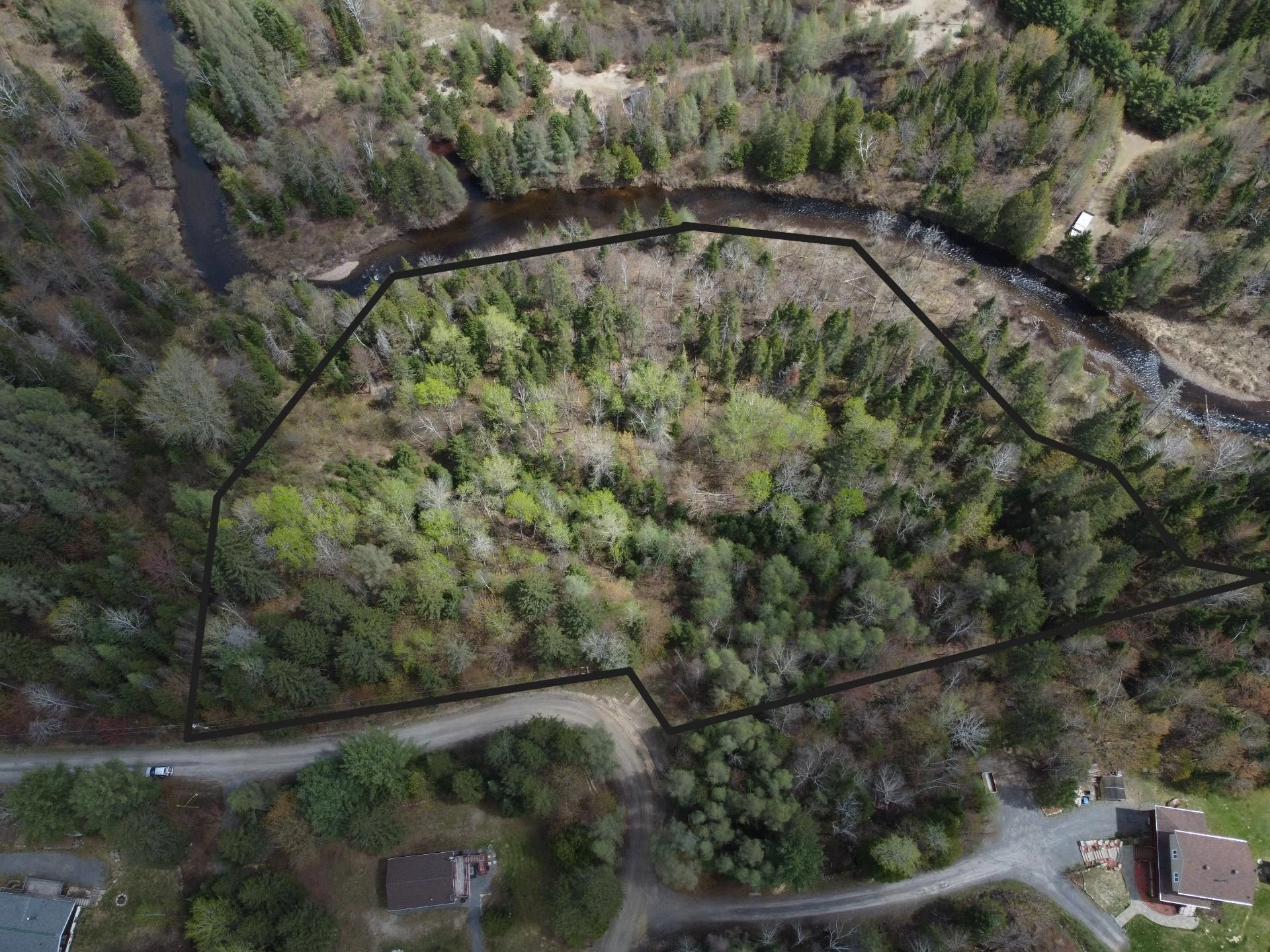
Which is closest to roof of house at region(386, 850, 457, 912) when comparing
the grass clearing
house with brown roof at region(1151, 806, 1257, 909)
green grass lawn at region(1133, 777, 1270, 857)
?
the grass clearing

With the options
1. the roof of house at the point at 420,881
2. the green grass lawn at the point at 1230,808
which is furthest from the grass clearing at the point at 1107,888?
the roof of house at the point at 420,881

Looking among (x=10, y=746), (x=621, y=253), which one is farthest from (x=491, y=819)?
(x=621, y=253)

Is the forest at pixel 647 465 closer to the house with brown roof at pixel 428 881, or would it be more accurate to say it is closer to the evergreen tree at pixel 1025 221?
the evergreen tree at pixel 1025 221

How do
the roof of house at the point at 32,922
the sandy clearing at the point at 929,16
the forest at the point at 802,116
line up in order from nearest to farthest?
1. the roof of house at the point at 32,922
2. the forest at the point at 802,116
3. the sandy clearing at the point at 929,16

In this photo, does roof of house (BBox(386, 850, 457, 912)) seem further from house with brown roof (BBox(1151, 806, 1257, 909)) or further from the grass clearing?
house with brown roof (BBox(1151, 806, 1257, 909))

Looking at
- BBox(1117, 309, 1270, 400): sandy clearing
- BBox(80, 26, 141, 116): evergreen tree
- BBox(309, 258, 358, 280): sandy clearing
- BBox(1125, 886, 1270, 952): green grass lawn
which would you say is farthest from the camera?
BBox(80, 26, 141, 116): evergreen tree

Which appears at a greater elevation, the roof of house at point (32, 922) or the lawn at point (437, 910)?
the roof of house at point (32, 922)
